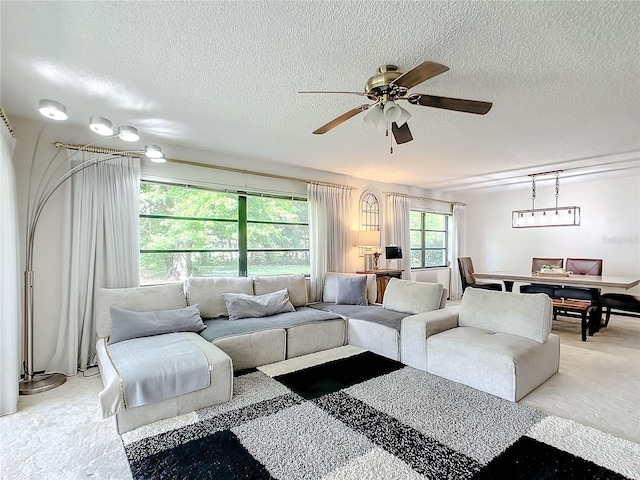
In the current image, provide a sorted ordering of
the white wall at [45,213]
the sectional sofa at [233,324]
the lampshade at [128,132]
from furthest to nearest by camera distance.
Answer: the white wall at [45,213]
the lampshade at [128,132]
the sectional sofa at [233,324]

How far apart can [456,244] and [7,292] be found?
7714 mm

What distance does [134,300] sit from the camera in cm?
341

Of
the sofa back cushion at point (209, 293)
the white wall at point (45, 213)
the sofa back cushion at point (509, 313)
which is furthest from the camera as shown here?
the sofa back cushion at point (209, 293)

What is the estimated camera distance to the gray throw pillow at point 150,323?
121 inches

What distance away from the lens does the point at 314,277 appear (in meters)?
5.20

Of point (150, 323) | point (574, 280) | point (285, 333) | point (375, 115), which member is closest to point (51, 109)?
point (150, 323)

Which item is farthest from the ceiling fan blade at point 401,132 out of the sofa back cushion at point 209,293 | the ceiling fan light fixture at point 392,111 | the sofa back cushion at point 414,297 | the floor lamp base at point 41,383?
the floor lamp base at point 41,383

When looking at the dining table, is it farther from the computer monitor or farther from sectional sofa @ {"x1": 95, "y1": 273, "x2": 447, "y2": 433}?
sectional sofa @ {"x1": 95, "y1": 273, "x2": 447, "y2": 433}

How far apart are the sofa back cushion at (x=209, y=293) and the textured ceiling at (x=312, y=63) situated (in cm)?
168

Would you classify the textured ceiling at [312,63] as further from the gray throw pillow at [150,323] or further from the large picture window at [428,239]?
the large picture window at [428,239]

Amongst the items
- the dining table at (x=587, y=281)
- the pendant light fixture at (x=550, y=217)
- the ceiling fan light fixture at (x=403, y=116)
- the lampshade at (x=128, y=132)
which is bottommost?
the dining table at (x=587, y=281)

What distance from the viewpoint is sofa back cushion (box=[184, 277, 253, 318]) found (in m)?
3.87

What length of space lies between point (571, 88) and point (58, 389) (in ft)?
16.2

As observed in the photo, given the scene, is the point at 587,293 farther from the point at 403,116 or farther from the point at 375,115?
the point at 375,115
